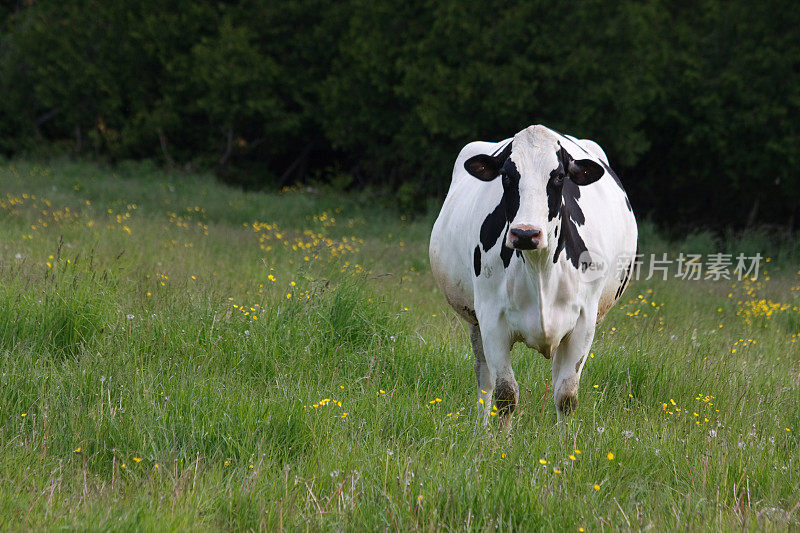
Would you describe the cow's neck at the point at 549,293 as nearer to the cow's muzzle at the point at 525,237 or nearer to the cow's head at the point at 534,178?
the cow's head at the point at 534,178

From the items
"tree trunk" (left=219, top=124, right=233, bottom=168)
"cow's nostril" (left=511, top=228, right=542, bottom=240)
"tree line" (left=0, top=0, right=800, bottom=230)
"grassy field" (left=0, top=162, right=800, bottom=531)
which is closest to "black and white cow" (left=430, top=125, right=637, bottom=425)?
"cow's nostril" (left=511, top=228, right=542, bottom=240)

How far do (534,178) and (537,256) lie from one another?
413 millimetres

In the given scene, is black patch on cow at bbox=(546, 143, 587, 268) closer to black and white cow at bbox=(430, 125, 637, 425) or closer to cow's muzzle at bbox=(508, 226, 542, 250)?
black and white cow at bbox=(430, 125, 637, 425)

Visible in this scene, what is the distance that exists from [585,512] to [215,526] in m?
1.49

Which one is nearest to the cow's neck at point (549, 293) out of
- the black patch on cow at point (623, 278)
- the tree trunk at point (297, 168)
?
the black patch on cow at point (623, 278)

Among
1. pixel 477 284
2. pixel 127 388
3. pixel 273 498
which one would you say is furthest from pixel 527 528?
pixel 127 388

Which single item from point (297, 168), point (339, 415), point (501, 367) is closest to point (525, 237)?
point (501, 367)

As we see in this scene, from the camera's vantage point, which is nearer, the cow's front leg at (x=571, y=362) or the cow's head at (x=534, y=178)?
the cow's head at (x=534, y=178)

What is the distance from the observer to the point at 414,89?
1572 cm

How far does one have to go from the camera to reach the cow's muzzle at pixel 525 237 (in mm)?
3578

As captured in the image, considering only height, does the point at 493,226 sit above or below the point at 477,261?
above

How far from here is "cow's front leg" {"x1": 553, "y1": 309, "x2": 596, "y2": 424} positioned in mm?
4484

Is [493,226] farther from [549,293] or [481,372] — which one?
[481,372]

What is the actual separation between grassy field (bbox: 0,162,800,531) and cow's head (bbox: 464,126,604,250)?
1028 mm
